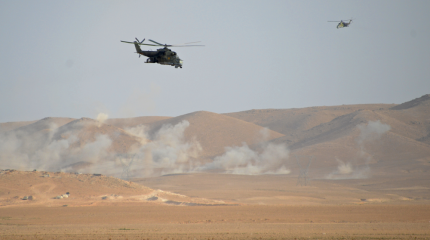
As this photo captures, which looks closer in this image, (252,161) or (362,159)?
(362,159)

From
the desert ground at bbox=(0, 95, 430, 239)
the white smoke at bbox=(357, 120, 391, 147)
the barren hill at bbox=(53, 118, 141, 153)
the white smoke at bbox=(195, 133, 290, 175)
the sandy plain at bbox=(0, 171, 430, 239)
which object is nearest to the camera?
the sandy plain at bbox=(0, 171, 430, 239)

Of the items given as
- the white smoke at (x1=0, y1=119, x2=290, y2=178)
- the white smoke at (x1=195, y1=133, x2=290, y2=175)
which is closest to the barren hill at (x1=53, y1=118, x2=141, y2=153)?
the white smoke at (x1=0, y1=119, x2=290, y2=178)

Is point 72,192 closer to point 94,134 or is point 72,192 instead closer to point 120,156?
point 120,156

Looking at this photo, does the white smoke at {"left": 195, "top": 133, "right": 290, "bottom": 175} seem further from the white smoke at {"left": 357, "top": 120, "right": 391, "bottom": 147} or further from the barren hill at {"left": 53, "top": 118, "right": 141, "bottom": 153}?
the barren hill at {"left": 53, "top": 118, "right": 141, "bottom": 153}

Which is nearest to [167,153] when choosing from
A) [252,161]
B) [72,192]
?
[252,161]

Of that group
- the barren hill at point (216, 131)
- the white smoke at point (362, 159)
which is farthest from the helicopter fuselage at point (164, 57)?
the barren hill at point (216, 131)

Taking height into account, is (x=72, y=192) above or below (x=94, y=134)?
below

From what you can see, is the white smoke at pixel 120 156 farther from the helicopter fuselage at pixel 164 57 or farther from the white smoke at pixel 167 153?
the helicopter fuselage at pixel 164 57
